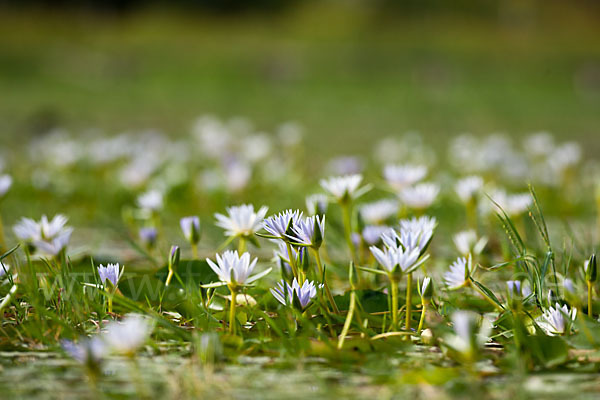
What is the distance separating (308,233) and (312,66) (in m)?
11.2

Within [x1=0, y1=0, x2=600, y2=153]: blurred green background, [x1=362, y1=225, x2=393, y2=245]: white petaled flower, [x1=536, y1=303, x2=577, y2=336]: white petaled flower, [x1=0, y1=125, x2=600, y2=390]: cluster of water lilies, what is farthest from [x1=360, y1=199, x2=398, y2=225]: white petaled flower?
[x1=0, y1=0, x2=600, y2=153]: blurred green background

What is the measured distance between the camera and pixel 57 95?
8.44 meters

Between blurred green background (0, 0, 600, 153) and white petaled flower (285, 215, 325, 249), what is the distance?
3331mm

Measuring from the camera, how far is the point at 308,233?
79cm

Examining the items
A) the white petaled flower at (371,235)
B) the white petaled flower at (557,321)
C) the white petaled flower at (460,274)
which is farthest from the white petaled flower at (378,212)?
the white petaled flower at (557,321)

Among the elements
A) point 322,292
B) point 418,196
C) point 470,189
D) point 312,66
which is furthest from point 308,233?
point 312,66

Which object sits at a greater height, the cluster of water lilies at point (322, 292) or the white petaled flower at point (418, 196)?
the white petaled flower at point (418, 196)

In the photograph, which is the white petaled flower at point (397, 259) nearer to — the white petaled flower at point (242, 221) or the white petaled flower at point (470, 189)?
the white petaled flower at point (242, 221)

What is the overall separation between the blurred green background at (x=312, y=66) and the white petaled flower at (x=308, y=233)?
10.9 feet

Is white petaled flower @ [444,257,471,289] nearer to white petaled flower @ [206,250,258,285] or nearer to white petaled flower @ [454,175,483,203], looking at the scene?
white petaled flower @ [206,250,258,285]

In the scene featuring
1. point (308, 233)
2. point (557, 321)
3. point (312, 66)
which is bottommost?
point (557, 321)

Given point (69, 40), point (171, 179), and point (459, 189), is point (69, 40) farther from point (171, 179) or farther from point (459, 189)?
point (459, 189)

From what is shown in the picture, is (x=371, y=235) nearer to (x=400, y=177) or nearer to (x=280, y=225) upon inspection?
(x=400, y=177)

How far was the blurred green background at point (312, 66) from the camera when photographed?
6.26 m
